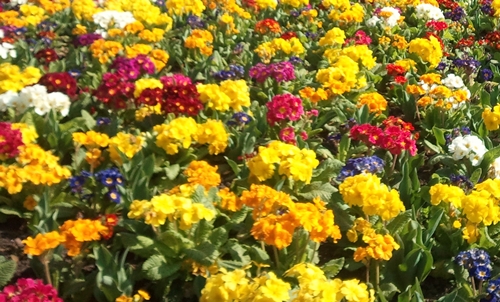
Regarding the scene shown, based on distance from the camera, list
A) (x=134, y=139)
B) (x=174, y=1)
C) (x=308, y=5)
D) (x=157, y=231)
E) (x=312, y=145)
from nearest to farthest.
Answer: (x=157, y=231) → (x=134, y=139) → (x=312, y=145) → (x=174, y=1) → (x=308, y=5)

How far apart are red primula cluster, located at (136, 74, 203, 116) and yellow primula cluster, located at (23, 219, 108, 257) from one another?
5.33 ft

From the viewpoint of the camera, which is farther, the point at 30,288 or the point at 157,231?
the point at 157,231

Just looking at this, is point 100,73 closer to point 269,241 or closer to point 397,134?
point 397,134

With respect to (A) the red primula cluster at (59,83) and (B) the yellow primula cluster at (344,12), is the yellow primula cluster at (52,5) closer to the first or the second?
(A) the red primula cluster at (59,83)

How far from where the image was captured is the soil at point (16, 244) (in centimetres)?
382

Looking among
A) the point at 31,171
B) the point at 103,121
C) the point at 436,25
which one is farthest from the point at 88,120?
the point at 436,25

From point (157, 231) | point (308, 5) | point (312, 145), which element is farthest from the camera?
point (308, 5)

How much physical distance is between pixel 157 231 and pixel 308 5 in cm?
586

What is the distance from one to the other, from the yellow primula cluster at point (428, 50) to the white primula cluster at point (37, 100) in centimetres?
393

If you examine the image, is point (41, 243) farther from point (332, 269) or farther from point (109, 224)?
point (332, 269)

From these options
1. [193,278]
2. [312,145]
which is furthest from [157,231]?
[312,145]

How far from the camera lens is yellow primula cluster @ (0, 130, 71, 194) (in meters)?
3.84

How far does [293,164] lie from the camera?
410cm

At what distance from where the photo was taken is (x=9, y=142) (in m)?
4.13
